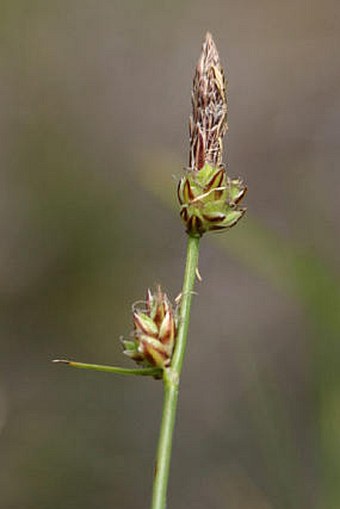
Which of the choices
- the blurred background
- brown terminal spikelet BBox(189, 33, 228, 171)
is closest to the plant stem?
brown terminal spikelet BBox(189, 33, 228, 171)

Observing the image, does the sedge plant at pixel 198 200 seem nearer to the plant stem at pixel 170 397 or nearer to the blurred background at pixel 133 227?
the plant stem at pixel 170 397

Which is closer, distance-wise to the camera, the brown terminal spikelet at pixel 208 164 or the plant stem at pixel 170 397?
the plant stem at pixel 170 397

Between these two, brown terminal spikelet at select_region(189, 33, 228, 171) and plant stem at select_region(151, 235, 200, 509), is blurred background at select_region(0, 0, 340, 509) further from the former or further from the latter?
plant stem at select_region(151, 235, 200, 509)

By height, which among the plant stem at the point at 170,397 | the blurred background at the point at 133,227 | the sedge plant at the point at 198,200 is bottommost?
the plant stem at the point at 170,397

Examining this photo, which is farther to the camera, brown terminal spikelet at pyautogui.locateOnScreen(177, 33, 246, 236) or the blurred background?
the blurred background

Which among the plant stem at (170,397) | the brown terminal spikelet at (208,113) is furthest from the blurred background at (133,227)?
the plant stem at (170,397)

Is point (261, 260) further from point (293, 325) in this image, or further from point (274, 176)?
point (274, 176)

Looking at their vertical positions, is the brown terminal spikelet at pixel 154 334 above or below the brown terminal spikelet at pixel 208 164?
below
